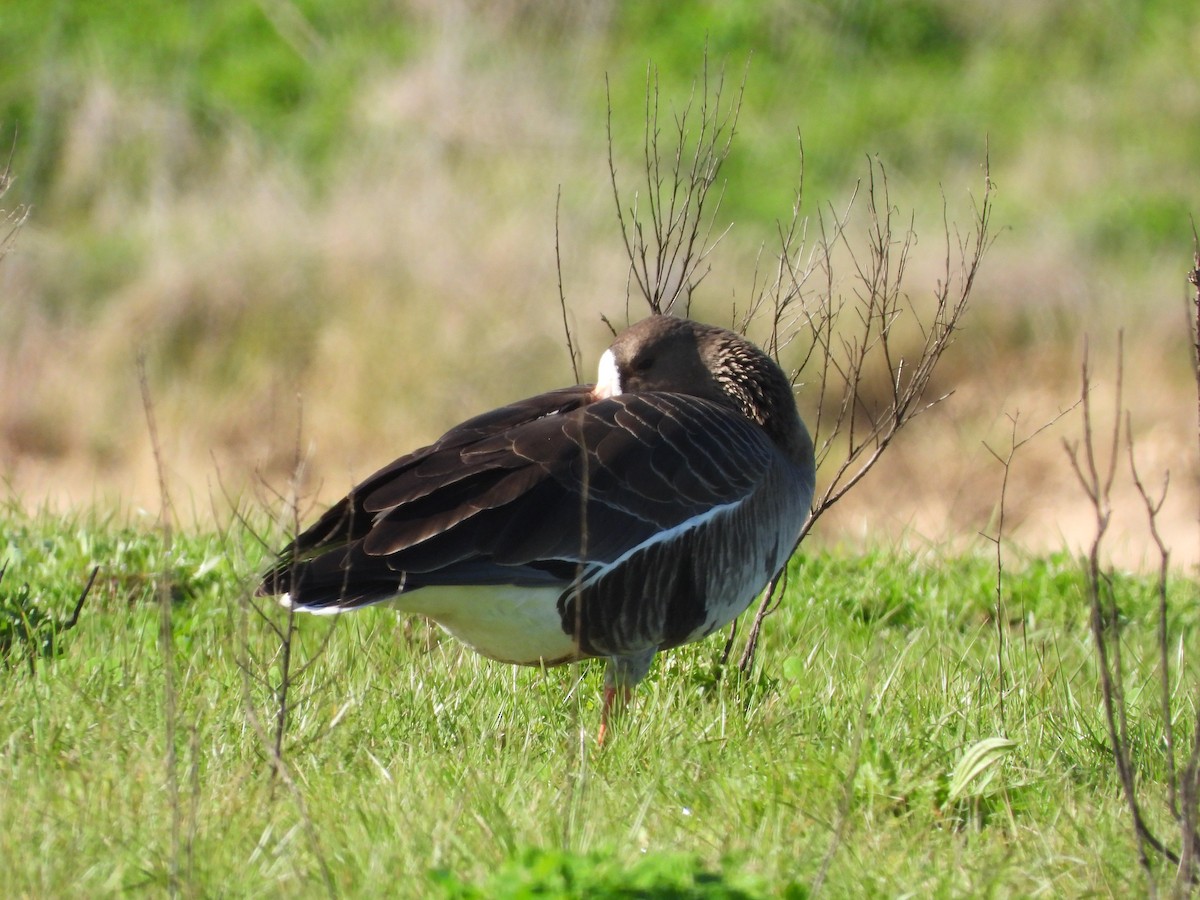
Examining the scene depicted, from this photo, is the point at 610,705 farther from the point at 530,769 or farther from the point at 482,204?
the point at 482,204

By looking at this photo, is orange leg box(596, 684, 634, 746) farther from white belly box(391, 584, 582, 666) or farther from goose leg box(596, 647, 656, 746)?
white belly box(391, 584, 582, 666)

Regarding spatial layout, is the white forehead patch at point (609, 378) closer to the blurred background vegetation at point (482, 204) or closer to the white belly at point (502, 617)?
the white belly at point (502, 617)

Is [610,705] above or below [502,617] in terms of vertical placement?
below

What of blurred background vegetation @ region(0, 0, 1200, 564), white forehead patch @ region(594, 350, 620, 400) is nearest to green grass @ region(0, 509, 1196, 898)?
white forehead patch @ region(594, 350, 620, 400)

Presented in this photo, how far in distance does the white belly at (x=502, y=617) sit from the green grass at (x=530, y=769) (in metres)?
0.14

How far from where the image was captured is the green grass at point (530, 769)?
3.04m

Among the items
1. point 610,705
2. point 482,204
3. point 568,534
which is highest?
point 482,204

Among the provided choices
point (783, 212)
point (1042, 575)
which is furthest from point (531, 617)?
point (783, 212)

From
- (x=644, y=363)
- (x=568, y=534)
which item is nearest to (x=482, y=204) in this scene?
(x=644, y=363)

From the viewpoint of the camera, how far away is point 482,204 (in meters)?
14.3

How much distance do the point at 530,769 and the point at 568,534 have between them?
759 mm

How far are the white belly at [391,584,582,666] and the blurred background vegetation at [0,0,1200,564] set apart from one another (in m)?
5.57

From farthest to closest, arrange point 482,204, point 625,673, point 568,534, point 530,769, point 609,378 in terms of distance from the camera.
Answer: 1. point 482,204
2. point 609,378
3. point 625,673
4. point 568,534
5. point 530,769

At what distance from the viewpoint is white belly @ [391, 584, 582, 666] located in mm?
4348
